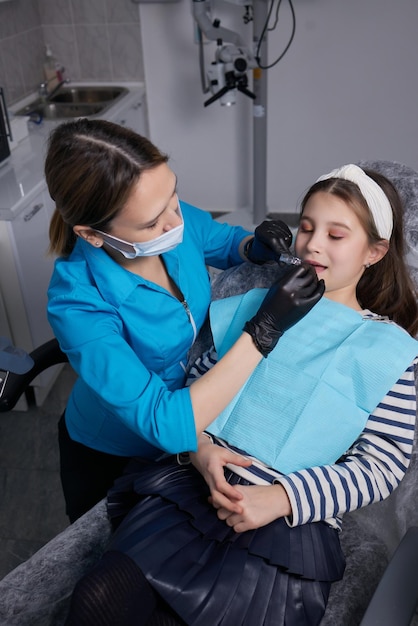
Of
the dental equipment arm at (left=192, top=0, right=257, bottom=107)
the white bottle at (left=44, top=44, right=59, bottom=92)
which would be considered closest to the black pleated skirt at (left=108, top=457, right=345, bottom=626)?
the dental equipment arm at (left=192, top=0, right=257, bottom=107)

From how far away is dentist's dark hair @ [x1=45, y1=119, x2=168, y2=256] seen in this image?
1069 mm

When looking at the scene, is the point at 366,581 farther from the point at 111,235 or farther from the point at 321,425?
the point at 111,235

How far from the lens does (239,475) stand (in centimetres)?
117

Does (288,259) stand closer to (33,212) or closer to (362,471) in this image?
(362,471)

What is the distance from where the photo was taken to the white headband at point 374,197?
1.24 meters

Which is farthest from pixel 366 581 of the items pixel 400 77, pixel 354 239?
pixel 400 77

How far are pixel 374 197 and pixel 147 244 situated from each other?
0.49 m

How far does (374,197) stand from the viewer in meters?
1.25

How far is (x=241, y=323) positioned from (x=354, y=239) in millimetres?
315

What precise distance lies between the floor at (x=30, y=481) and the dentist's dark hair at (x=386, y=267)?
1.30m

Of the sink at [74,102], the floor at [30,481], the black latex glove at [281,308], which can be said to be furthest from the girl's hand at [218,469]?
the sink at [74,102]

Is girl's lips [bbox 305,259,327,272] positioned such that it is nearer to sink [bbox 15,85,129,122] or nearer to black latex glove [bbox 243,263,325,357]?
black latex glove [bbox 243,263,325,357]

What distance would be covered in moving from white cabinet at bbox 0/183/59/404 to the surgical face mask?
39.7 inches

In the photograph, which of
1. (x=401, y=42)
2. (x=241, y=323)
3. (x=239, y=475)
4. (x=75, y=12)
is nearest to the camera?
(x=239, y=475)
